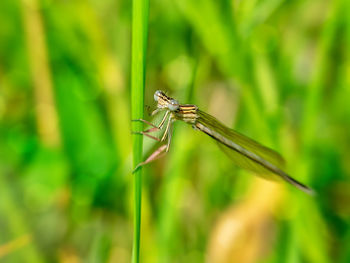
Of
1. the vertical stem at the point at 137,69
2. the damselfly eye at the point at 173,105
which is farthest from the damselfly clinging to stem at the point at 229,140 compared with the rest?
the vertical stem at the point at 137,69

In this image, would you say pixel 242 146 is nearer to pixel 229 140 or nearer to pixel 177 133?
pixel 229 140

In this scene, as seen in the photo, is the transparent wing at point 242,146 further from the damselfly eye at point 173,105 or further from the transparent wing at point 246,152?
the damselfly eye at point 173,105

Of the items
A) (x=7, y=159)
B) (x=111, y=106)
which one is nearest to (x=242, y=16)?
(x=111, y=106)

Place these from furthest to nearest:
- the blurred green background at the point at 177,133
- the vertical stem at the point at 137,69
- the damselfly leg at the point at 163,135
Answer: the blurred green background at the point at 177,133 < the damselfly leg at the point at 163,135 < the vertical stem at the point at 137,69

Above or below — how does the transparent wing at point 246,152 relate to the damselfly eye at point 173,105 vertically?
below

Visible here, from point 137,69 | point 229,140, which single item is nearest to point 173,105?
point 229,140

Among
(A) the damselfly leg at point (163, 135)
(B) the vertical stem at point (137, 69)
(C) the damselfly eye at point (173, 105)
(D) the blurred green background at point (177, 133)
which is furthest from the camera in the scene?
(D) the blurred green background at point (177, 133)

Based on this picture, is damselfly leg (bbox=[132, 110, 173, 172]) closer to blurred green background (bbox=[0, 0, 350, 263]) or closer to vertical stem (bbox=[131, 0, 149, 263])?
blurred green background (bbox=[0, 0, 350, 263])

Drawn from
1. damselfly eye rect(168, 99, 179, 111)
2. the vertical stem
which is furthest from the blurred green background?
the vertical stem
